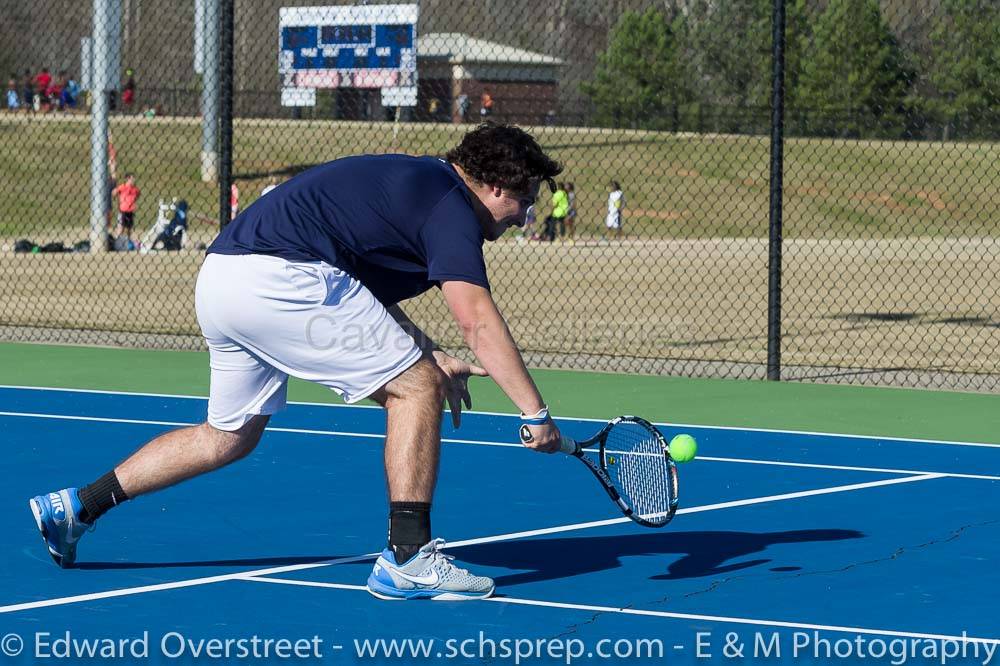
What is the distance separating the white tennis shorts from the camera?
5.69 m

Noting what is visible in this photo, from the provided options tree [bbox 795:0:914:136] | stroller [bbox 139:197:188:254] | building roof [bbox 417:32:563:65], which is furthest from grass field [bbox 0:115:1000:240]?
building roof [bbox 417:32:563:65]

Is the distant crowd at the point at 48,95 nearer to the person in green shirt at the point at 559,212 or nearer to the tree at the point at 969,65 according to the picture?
the person in green shirt at the point at 559,212

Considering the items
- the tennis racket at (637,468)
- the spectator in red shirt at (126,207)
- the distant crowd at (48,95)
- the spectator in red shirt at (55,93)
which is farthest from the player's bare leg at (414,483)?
the spectator in red shirt at (55,93)

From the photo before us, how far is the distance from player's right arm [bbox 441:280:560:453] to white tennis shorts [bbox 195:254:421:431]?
23 cm

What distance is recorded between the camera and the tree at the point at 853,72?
46.5m

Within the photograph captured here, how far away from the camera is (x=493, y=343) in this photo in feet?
18.5

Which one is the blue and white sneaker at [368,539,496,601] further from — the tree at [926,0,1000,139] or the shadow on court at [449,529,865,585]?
the tree at [926,0,1000,139]

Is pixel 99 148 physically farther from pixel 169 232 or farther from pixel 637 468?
pixel 637 468

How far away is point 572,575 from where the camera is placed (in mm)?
6266

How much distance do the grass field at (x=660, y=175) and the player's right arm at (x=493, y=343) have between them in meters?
35.6

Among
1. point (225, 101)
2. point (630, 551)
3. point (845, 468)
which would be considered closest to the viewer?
point (630, 551)

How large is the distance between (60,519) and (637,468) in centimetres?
202

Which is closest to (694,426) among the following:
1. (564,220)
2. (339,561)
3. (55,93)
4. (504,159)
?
(339,561)

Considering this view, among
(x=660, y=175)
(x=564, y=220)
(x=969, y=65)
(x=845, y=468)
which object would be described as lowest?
(x=564, y=220)
